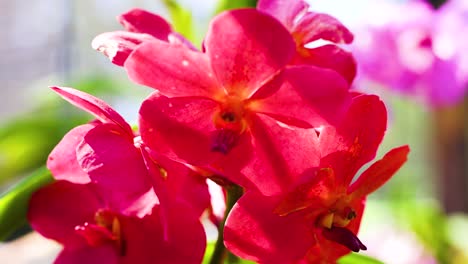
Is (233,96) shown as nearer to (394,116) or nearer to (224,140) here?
(224,140)

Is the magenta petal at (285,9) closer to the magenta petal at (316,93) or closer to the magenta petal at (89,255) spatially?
the magenta petal at (316,93)

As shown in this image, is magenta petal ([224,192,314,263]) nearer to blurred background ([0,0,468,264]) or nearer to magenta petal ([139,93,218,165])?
magenta petal ([139,93,218,165])

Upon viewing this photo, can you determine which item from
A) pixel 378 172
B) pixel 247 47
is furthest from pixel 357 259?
pixel 247 47

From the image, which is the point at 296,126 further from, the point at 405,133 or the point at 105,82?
the point at 405,133

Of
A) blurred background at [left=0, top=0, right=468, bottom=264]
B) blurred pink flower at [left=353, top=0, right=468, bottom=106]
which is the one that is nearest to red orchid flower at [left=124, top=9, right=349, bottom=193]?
blurred background at [left=0, top=0, right=468, bottom=264]

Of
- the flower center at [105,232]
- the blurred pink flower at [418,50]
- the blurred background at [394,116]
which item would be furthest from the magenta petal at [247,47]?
the blurred pink flower at [418,50]

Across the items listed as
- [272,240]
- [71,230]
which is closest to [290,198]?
[272,240]
